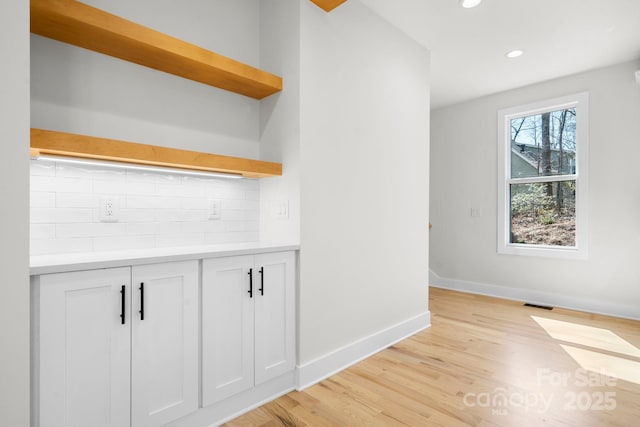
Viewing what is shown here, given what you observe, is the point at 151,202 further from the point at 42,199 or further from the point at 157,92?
the point at 157,92

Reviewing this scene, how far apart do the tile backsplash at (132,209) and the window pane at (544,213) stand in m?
3.54

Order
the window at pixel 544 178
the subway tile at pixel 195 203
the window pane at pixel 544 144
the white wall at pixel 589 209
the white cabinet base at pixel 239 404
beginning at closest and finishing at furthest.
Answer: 1. the white cabinet base at pixel 239 404
2. the subway tile at pixel 195 203
3. the white wall at pixel 589 209
4. the window at pixel 544 178
5. the window pane at pixel 544 144

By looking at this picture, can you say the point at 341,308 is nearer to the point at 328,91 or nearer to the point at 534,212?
the point at 328,91

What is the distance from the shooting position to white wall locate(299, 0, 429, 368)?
2.22 meters

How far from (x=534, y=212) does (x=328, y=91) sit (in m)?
3.31

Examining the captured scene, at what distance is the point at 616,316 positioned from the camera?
3572 mm

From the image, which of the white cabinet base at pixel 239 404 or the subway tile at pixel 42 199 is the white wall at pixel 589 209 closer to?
the white cabinet base at pixel 239 404

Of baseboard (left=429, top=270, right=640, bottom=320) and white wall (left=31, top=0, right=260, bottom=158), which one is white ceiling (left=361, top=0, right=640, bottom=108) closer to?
white wall (left=31, top=0, right=260, bottom=158)

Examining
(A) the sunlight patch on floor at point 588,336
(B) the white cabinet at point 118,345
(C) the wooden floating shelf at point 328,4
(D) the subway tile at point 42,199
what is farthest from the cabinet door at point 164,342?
(A) the sunlight patch on floor at point 588,336

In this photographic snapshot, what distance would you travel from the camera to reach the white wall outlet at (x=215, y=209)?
7.25 ft

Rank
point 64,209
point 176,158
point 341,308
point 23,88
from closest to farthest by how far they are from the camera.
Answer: point 23,88 → point 64,209 → point 176,158 → point 341,308

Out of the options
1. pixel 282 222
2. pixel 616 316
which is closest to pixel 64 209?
pixel 282 222

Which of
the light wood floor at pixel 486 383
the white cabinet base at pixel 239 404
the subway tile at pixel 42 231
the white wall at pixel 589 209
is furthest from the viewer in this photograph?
the white wall at pixel 589 209

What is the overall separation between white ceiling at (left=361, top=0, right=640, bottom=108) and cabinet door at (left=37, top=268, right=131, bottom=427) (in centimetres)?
257
